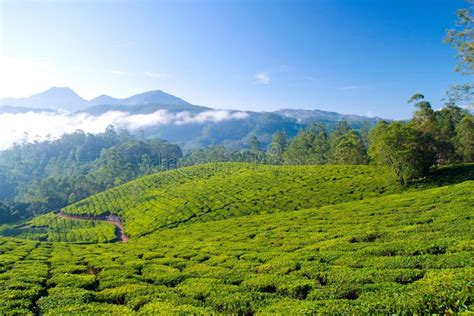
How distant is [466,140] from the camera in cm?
6575

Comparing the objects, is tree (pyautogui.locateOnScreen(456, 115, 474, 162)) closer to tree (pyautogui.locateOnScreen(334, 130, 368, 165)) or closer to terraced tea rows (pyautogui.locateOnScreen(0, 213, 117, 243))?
tree (pyautogui.locateOnScreen(334, 130, 368, 165))

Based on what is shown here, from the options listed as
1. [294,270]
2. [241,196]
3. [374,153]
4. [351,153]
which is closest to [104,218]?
[241,196]

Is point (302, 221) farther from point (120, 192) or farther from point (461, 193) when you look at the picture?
point (120, 192)

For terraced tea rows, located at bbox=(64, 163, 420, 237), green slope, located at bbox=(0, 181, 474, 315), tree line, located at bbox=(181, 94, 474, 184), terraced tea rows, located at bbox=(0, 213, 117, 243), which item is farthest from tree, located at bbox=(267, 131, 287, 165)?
green slope, located at bbox=(0, 181, 474, 315)

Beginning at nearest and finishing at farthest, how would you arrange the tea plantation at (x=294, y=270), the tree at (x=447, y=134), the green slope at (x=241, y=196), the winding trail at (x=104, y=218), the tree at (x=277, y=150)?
the tea plantation at (x=294, y=270), the green slope at (x=241, y=196), the tree at (x=447, y=134), the winding trail at (x=104, y=218), the tree at (x=277, y=150)

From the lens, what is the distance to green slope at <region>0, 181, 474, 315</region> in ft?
38.2

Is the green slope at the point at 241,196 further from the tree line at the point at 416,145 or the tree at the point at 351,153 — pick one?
the tree at the point at 351,153

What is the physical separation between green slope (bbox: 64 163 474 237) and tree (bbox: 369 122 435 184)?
2435mm

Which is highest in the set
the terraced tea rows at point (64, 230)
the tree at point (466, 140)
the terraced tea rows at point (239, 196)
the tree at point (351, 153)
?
the tree at point (466, 140)

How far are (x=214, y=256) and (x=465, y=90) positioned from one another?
28578 mm

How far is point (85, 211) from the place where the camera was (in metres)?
81.6

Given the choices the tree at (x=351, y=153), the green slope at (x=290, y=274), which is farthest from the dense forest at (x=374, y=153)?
the green slope at (x=290, y=274)

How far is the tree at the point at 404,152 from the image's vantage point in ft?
148

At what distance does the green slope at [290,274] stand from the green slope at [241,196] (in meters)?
21.1
